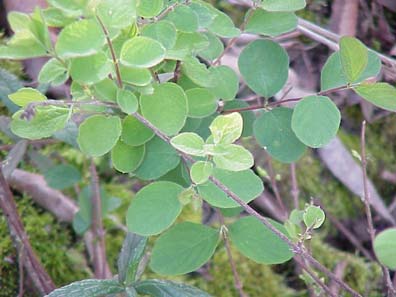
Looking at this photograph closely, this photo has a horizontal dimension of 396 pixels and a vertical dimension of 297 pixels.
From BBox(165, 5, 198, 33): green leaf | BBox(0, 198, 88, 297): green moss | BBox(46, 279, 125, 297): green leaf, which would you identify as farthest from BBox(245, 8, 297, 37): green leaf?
BBox(0, 198, 88, 297): green moss

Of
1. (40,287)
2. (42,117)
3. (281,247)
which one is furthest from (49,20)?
(40,287)

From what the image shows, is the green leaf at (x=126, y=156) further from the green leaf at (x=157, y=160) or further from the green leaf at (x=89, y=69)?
the green leaf at (x=89, y=69)

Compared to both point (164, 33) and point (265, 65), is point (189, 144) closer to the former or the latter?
point (164, 33)

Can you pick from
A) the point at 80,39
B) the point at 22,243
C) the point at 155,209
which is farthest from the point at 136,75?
the point at 22,243

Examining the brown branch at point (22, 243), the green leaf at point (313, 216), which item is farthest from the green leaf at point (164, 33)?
the brown branch at point (22, 243)

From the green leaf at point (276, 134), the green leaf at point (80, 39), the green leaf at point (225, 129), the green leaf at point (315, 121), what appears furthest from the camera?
the green leaf at point (276, 134)

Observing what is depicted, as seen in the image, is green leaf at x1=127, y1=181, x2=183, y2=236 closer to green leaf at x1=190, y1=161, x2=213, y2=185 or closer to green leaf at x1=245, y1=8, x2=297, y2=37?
green leaf at x1=190, y1=161, x2=213, y2=185

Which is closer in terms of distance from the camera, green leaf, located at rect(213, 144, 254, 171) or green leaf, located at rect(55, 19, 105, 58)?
green leaf, located at rect(55, 19, 105, 58)
